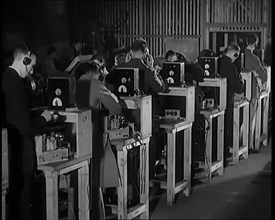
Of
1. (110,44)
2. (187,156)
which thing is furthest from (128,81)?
(187,156)

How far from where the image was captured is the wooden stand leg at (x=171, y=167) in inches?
119

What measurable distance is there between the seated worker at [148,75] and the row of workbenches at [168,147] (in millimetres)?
70

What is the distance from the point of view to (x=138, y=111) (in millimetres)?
2770

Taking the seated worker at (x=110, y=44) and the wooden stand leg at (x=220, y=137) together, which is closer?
the seated worker at (x=110, y=44)

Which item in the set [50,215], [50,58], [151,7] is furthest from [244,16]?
[50,215]

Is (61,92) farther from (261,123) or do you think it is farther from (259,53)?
(261,123)

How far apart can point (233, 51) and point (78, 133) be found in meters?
1.07

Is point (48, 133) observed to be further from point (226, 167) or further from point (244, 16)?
point (226, 167)

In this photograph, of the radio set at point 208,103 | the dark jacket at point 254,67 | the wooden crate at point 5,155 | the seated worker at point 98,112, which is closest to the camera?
the wooden crate at point 5,155

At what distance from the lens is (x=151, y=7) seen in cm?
259

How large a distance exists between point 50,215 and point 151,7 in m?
1.02

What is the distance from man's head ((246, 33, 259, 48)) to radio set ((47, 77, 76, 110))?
0.87 meters

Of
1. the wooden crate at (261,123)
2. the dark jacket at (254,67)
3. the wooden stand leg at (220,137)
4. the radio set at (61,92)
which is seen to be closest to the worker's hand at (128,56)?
the radio set at (61,92)

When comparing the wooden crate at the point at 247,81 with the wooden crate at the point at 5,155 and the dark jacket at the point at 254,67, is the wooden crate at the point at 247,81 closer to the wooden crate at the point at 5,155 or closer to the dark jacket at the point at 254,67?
the dark jacket at the point at 254,67
